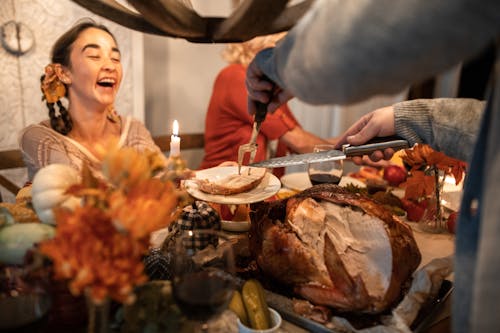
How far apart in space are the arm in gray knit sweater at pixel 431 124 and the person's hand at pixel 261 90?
286 millimetres

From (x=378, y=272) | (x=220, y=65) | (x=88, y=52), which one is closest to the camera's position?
(x=378, y=272)

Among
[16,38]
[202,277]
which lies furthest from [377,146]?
[16,38]

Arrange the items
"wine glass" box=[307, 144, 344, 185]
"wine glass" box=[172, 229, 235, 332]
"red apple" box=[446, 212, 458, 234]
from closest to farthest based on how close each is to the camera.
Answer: "wine glass" box=[172, 229, 235, 332] → "red apple" box=[446, 212, 458, 234] → "wine glass" box=[307, 144, 344, 185]

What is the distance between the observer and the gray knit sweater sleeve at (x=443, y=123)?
0.90 meters

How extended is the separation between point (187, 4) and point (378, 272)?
0.71 metres

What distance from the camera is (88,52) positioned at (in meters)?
1.50

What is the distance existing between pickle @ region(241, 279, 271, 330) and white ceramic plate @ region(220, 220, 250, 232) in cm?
42

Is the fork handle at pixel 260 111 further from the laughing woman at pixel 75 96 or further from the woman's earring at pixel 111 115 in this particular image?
the woman's earring at pixel 111 115

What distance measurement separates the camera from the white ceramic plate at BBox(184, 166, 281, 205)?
39.0 inches

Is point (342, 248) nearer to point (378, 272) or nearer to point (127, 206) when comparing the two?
point (378, 272)

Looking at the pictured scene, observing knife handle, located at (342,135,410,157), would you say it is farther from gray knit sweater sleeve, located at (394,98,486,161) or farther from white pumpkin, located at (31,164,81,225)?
white pumpkin, located at (31,164,81,225)

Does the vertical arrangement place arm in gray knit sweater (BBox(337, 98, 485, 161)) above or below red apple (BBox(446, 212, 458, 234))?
above

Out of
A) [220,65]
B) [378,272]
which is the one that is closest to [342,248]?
[378,272]

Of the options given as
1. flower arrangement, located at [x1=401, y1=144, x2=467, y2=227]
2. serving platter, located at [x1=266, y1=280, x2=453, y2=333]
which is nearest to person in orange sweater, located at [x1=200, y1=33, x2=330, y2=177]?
flower arrangement, located at [x1=401, y1=144, x2=467, y2=227]
